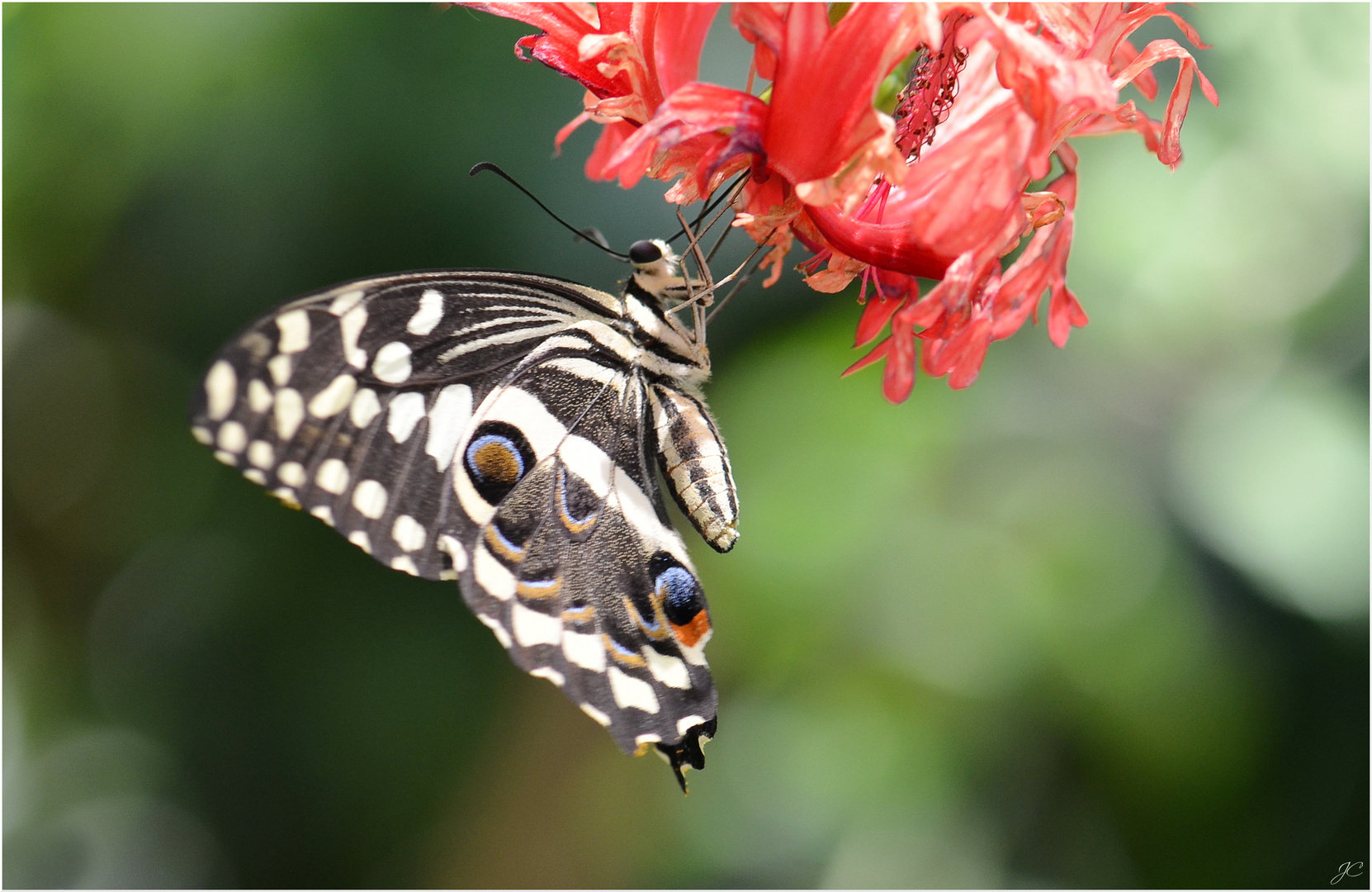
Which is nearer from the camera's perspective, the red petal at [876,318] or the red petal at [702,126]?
the red petal at [702,126]

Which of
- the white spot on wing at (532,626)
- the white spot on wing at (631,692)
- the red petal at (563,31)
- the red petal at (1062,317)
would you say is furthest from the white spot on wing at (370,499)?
the red petal at (1062,317)

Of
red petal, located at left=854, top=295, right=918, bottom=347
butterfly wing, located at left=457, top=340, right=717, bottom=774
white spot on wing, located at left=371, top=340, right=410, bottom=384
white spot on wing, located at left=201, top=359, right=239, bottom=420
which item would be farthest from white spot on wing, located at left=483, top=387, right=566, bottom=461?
red petal, located at left=854, top=295, right=918, bottom=347

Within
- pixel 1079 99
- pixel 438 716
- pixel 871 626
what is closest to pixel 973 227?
pixel 1079 99

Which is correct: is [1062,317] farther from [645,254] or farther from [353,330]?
[353,330]

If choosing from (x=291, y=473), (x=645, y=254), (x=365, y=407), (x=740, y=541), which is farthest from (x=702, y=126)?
(x=740, y=541)

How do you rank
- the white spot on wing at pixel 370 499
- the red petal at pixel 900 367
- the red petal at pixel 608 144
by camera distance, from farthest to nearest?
1. the white spot on wing at pixel 370 499
2. the red petal at pixel 608 144
3. the red petal at pixel 900 367

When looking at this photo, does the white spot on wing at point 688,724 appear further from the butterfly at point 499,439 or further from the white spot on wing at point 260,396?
the white spot on wing at point 260,396

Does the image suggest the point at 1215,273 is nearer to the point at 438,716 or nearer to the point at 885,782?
the point at 885,782
